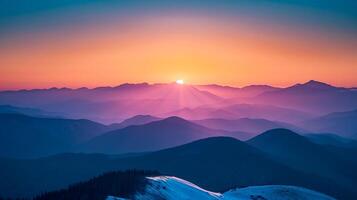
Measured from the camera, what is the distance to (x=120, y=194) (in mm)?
77812

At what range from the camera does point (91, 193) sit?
77250mm

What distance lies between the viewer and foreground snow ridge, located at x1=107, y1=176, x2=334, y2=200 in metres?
83.6

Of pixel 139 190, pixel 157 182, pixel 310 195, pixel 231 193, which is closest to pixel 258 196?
pixel 231 193

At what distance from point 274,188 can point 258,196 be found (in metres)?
10.5

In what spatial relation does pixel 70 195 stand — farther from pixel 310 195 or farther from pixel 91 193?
pixel 310 195

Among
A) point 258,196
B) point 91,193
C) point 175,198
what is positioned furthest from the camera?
point 258,196

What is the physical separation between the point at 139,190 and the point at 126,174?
33.8ft

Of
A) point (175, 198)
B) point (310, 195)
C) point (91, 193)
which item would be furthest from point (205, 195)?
point (310, 195)

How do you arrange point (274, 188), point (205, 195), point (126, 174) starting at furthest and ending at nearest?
point (274, 188) → point (205, 195) → point (126, 174)

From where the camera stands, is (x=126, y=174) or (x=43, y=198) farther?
(x=126, y=174)

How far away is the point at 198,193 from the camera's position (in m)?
96.0

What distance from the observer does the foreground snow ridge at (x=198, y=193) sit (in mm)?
83625

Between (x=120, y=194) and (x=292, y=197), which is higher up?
(x=120, y=194)

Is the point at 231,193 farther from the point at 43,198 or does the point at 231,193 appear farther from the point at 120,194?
the point at 43,198
